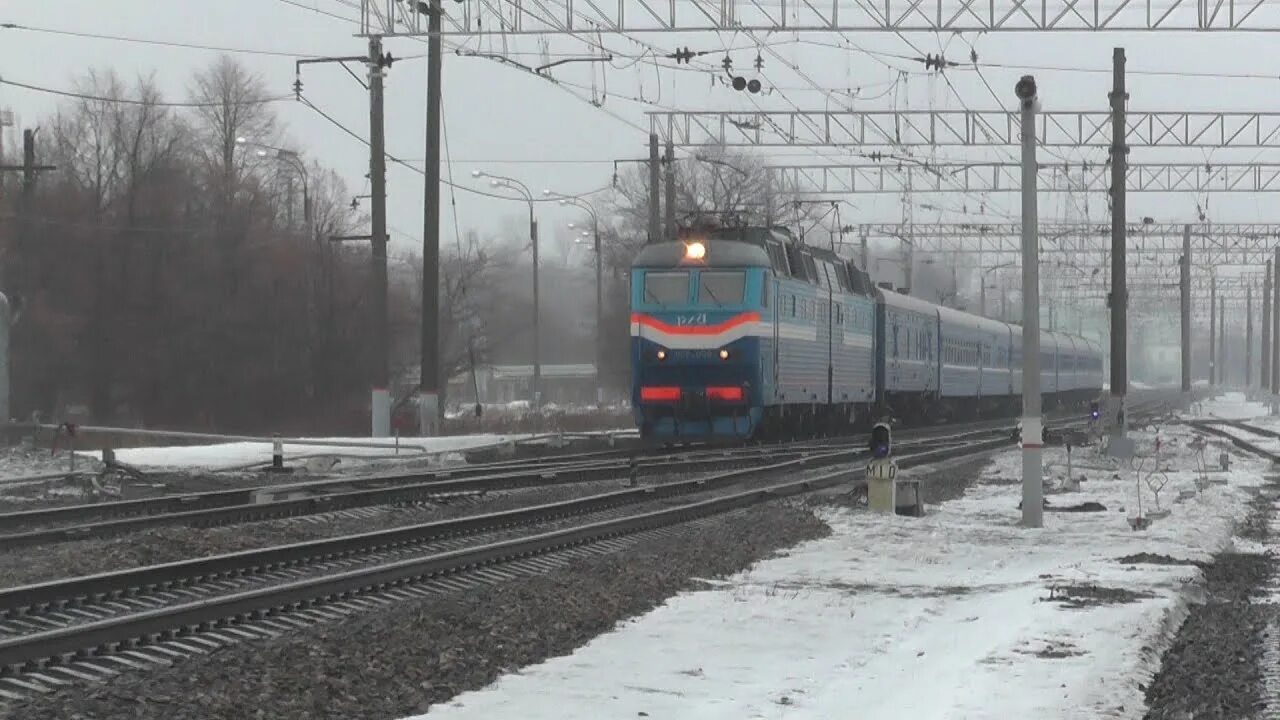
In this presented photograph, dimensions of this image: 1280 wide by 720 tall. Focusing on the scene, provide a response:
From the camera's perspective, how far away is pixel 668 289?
106 feet

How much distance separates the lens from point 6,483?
22672 millimetres

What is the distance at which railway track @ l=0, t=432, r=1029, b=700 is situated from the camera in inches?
350

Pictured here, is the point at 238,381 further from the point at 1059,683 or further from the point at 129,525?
the point at 1059,683

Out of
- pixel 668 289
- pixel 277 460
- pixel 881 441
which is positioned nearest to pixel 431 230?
pixel 668 289

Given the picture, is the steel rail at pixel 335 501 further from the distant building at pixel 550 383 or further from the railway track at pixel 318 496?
the distant building at pixel 550 383

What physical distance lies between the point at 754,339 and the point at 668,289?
1.88 meters

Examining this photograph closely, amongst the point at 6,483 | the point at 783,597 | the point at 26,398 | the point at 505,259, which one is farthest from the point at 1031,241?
the point at 505,259

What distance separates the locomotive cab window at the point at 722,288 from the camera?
1247 inches

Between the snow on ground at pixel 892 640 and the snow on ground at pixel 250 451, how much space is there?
1278cm

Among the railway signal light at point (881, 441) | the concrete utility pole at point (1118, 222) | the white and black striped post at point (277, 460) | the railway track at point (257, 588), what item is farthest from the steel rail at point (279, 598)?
the concrete utility pole at point (1118, 222)

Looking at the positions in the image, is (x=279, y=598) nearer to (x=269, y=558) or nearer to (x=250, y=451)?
(x=269, y=558)

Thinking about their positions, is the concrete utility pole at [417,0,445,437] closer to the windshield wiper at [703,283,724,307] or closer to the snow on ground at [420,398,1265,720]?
the windshield wiper at [703,283,724,307]

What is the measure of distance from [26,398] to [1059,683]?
150ft

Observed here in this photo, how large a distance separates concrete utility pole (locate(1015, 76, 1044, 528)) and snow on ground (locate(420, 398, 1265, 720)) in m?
0.93
